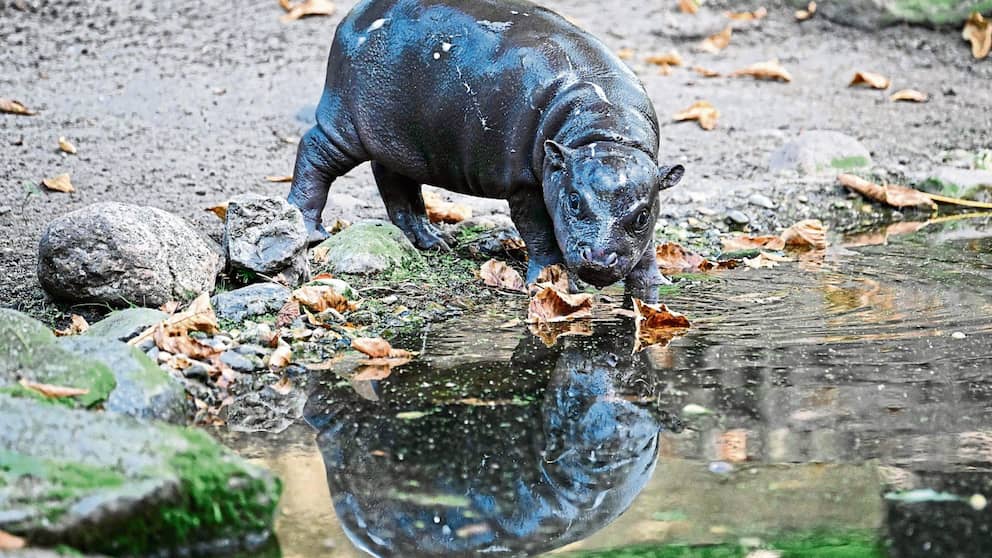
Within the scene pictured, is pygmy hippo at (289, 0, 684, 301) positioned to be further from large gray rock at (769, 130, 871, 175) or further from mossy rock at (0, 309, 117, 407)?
large gray rock at (769, 130, 871, 175)

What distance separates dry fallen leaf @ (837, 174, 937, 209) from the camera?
7.89 meters

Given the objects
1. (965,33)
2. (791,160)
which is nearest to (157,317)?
(791,160)

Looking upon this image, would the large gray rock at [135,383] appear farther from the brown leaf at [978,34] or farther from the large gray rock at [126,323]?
the brown leaf at [978,34]

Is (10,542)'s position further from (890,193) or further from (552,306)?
(890,193)

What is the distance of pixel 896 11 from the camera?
38.4 ft

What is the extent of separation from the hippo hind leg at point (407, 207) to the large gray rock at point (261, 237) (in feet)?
3.59

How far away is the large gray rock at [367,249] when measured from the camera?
6154mm

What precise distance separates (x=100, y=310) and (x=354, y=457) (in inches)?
82.1

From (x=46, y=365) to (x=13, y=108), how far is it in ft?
17.7

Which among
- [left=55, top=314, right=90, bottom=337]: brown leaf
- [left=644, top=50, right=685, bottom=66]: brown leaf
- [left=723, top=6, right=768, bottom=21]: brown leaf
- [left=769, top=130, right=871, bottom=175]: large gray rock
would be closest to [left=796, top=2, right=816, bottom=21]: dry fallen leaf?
[left=723, top=6, right=768, bottom=21]: brown leaf

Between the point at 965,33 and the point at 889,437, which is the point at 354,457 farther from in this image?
the point at 965,33

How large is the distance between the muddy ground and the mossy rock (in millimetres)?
1586

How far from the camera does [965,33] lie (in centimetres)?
1131

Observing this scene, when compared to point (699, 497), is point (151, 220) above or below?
below
